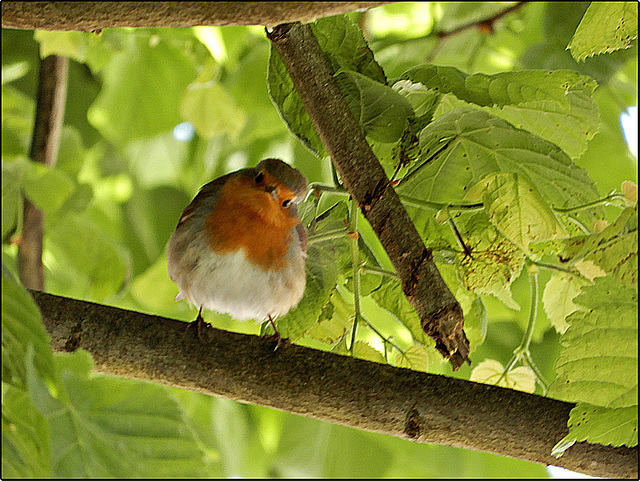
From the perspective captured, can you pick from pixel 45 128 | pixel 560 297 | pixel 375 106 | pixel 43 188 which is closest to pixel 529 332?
pixel 560 297

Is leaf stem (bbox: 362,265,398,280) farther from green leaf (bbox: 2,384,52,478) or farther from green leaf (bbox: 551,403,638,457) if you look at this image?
green leaf (bbox: 2,384,52,478)

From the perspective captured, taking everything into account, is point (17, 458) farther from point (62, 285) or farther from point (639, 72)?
point (62, 285)

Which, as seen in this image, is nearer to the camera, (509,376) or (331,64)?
(331,64)

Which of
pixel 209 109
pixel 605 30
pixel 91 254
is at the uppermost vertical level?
pixel 209 109

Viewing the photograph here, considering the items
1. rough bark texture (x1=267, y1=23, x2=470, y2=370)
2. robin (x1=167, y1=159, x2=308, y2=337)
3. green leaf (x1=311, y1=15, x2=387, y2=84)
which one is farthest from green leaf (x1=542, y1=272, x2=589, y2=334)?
robin (x1=167, y1=159, x2=308, y2=337)

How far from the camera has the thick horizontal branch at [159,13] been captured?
1014mm

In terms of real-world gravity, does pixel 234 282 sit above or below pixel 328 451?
above

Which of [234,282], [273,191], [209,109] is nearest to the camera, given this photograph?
[234,282]

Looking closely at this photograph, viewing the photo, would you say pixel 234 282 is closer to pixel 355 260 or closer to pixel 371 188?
pixel 355 260

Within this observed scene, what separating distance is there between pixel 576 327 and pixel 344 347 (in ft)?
1.77

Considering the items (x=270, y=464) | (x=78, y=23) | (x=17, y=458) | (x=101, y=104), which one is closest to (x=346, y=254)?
(x=78, y=23)

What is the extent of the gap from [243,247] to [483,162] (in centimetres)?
98

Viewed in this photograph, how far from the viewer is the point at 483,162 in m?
1.63

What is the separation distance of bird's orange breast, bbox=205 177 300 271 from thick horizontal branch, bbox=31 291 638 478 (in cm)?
74
